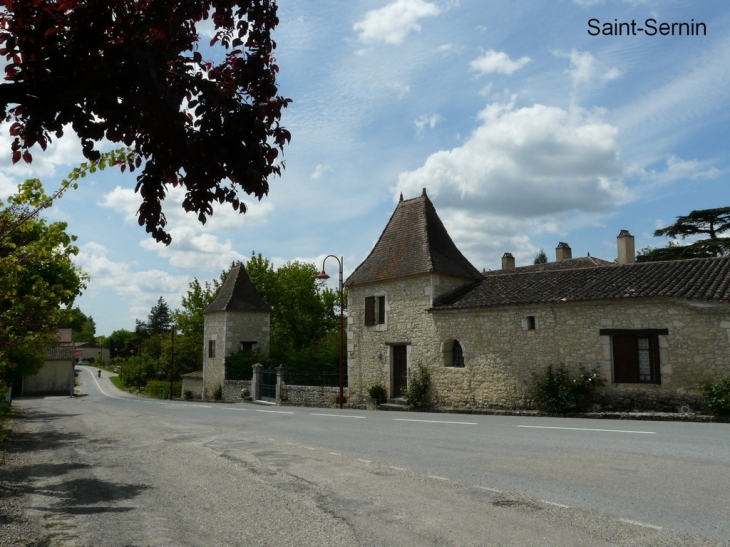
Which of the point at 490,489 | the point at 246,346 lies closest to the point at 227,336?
the point at 246,346

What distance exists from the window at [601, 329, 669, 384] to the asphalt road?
4035 mm

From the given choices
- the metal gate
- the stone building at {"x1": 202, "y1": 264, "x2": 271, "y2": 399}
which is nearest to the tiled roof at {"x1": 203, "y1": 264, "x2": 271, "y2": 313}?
the stone building at {"x1": 202, "y1": 264, "x2": 271, "y2": 399}

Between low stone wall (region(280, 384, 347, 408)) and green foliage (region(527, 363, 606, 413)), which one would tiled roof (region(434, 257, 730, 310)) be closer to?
green foliage (region(527, 363, 606, 413))

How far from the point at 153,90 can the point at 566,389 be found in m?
16.1

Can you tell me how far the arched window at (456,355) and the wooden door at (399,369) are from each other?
2.01 meters

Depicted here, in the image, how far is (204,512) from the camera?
242 inches

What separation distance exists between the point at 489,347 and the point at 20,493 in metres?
14.9

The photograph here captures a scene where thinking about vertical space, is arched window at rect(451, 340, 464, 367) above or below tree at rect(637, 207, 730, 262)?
below

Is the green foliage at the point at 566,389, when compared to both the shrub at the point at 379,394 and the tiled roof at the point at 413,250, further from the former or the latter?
the shrub at the point at 379,394

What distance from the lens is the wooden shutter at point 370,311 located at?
2412cm

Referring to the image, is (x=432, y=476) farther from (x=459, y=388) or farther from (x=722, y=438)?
(x=459, y=388)

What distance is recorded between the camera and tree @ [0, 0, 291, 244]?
378 centimetres

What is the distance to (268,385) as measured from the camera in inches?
1182

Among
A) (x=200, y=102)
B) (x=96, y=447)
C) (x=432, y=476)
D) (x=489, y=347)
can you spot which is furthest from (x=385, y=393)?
(x=200, y=102)
